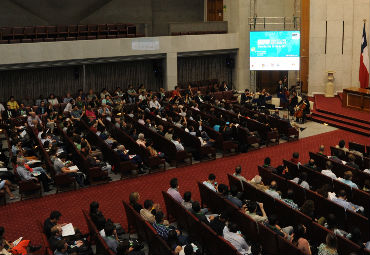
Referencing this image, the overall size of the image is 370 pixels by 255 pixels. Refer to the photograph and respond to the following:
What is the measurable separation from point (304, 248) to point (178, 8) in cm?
2004

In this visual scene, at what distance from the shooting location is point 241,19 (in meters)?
22.1

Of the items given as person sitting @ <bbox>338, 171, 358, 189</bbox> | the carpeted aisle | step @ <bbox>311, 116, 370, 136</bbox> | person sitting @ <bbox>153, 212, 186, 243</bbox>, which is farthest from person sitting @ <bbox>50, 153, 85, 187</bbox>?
step @ <bbox>311, 116, 370, 136</bbox>

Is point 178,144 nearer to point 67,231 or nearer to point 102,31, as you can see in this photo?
point 67,231

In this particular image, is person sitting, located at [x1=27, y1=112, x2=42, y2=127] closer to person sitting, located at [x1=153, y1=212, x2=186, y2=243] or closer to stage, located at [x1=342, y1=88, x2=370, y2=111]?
person sitting, located at [x1=153, y1=212, x2=186, y2=243]

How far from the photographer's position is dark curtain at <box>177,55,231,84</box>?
22.5 meters

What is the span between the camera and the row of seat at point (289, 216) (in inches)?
278

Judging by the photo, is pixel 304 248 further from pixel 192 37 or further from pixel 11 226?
pixel 192 37

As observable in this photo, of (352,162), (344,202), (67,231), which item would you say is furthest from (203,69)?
(67,231)

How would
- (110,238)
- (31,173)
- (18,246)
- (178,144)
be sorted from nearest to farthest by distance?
(110,238) → (18,246) → (31,173) → (178,144)

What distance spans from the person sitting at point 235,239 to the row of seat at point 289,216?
0.42 m

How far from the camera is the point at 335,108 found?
18125 mm

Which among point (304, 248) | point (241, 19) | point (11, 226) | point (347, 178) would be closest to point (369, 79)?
point (241, 19)

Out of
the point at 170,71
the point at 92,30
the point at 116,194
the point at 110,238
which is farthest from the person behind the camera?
the point at 170,71

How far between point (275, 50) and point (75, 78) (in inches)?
344
